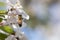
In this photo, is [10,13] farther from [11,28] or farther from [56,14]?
[56,14]

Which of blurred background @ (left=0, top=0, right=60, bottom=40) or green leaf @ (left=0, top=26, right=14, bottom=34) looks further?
blurred background @ (left=0, top=0, right=60, bottom=40)

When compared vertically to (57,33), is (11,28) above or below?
below

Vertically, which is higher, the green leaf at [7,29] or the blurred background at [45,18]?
the blurred background at [45,18]

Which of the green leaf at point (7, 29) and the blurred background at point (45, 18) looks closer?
the green leaf at point (7, 29)

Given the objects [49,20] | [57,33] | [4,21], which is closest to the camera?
[4,21]

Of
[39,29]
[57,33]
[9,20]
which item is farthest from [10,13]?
[57,33]

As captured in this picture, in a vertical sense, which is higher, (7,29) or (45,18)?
(45,18)

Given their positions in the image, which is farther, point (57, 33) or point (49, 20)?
point (57, 33)

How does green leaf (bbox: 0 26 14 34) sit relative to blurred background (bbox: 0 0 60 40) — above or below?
below
